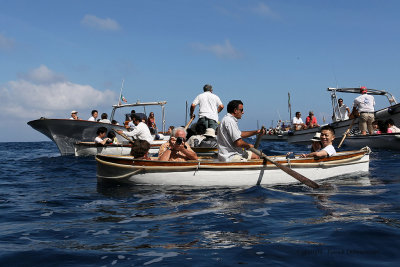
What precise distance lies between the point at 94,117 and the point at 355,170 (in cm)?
1384

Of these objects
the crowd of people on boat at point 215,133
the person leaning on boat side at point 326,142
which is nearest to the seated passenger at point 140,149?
the crowd of people on boat at point 215,133

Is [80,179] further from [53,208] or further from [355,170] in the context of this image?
[355,170]

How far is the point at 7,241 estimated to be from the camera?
4.59m

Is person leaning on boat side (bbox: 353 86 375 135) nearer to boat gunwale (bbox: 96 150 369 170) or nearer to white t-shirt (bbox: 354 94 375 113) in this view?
white t-shirt (bbox: 354 94 375 113)

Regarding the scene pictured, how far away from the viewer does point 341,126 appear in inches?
822

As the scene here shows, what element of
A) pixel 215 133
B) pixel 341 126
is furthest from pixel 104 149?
pixel 341 126

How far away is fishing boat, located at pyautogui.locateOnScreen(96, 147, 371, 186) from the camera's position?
777 centimetres

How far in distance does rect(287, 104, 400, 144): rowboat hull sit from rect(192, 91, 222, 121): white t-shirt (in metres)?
9.79

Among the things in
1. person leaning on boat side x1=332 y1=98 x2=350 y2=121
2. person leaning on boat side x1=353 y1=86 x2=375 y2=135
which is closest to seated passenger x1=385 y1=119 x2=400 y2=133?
person leaning on boat side x1=353 y1=86 x2=375 y2=135

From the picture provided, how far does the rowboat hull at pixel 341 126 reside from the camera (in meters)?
18.3

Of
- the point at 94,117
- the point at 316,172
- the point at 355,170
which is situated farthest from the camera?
the point at 94,117

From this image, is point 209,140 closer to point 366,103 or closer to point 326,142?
point 326,142

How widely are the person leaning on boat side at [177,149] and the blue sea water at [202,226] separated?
105cm

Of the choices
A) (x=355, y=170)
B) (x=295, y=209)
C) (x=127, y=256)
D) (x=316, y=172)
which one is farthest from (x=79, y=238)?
(x=355, y=170)
